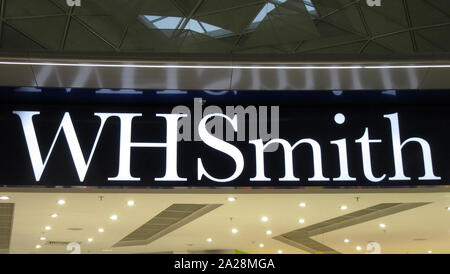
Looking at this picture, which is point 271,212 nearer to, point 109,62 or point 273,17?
point 109,62

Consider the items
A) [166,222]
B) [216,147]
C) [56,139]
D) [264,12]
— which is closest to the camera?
[56,139]

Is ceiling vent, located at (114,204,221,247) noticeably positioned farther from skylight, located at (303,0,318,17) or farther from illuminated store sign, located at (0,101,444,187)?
skylight, located at (303,0,318,17)

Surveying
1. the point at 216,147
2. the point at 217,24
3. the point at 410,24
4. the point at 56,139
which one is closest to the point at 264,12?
the point at 217,24

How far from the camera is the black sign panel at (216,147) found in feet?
17.2

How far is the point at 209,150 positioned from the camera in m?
5.46

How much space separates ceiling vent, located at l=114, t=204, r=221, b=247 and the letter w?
2424 millimetres

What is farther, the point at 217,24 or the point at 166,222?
the point at 217,24

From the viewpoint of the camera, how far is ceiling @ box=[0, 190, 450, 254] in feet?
21.9

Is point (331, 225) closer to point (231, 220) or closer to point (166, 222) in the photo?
point (231, 220)

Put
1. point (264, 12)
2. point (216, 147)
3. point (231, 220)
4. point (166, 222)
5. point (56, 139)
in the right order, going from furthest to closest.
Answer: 1. point (264, 12)
2. point (166, 222)
3. point (231, 220)
4. point (216, 147)
5. point (56, 139)

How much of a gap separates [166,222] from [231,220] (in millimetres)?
1186

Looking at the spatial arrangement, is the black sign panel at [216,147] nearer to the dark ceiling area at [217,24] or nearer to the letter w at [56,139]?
the letter w at [56,139]

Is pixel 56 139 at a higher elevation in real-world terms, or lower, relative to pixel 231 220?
higher

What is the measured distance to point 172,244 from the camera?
40.8 feet
